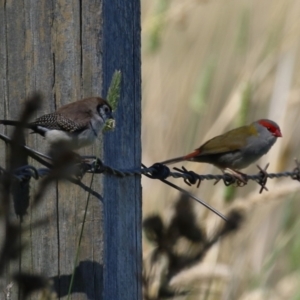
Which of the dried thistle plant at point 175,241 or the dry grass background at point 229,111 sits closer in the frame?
the dried thistle plant at point 175,241

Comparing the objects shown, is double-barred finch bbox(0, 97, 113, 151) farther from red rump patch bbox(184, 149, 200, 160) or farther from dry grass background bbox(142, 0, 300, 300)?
red rump patch bbox(184, 149, 200, 160)

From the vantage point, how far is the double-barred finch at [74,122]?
2.31 metres

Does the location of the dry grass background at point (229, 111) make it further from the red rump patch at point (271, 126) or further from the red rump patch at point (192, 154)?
the red rump patch at point (271, 126)

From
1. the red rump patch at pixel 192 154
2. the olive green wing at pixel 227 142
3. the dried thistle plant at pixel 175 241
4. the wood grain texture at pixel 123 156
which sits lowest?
the olive green wing at pixel 227 142

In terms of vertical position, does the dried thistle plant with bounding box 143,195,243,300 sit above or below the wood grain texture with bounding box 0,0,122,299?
below

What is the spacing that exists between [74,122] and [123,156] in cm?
65

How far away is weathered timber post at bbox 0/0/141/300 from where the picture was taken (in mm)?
2221

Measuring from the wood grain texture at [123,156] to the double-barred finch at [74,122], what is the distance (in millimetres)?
→ 98

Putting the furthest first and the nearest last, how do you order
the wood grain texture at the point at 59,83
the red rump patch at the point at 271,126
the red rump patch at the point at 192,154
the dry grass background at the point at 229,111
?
the red rump patch at the point at 271,126 → the red rump patch at the point at 192,154 → the dry grass background at the point at 229,111 → the wood grain texture at the point at 59,83

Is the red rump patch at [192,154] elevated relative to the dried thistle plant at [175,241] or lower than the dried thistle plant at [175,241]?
lower

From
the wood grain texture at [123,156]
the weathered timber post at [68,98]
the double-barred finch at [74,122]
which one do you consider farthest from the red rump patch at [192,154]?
the weathered timber post at [68,98]

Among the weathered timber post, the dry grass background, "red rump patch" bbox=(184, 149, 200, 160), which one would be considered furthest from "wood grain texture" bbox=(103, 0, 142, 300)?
"red rump patch" bbox=(184, 149, 200, 160)

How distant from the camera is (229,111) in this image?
4.46 m

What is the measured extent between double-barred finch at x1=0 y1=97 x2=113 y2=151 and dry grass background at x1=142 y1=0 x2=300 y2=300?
1377 mm
